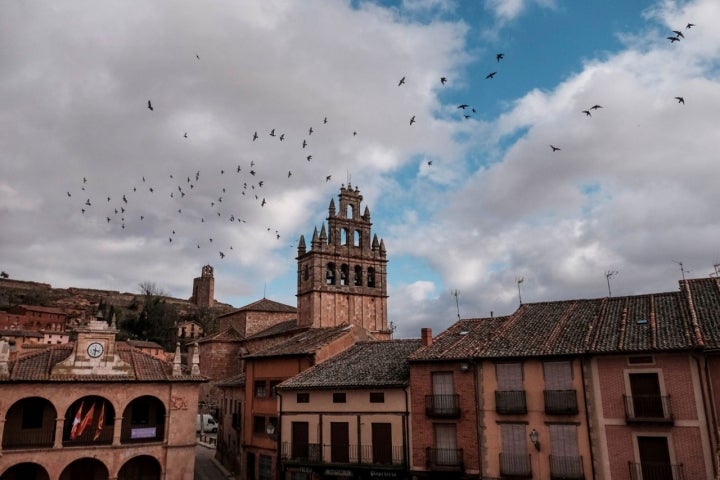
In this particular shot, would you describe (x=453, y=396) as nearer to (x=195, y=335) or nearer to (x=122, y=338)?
(x=122, y=338)

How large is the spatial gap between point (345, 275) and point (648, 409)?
3296cm

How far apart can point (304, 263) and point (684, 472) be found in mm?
36772

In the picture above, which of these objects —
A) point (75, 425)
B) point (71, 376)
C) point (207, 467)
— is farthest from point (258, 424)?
point (71, 376)

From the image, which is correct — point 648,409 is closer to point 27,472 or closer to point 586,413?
point 586,413

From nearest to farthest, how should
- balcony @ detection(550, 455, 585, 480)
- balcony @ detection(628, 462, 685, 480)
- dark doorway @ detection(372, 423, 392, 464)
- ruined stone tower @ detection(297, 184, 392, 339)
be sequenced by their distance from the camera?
1. balcony @ detection(628, 462, 685, 480)
2. balcony @ detection(550, 455, 585, 480)
3. dark doorway @ detection(372, 423, 392, 464)
4. ruined stone tower @ detection(297, 184, 392, 339)

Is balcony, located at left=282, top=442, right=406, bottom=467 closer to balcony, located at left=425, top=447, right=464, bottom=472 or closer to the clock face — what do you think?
balcony, located at left=425, top=447, right=464, bottom=472

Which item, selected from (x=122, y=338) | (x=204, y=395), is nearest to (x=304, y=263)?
(x=204, y=395)

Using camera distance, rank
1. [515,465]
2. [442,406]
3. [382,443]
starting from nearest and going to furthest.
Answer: [515,465] → [442,406] → [382,443]

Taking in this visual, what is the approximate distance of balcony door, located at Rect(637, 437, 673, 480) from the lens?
19703 millimetres

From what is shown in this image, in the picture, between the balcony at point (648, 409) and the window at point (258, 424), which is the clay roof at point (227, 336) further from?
the balcony at point (648, 409)

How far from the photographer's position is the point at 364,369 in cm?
2831

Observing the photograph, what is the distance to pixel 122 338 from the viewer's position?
85938 millimetres

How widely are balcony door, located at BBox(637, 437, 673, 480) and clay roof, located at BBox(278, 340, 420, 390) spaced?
9926mm

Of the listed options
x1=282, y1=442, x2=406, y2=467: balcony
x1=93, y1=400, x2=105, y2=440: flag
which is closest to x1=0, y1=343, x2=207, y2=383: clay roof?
x1=93, y1=400, x2=105, y2=440: flag
